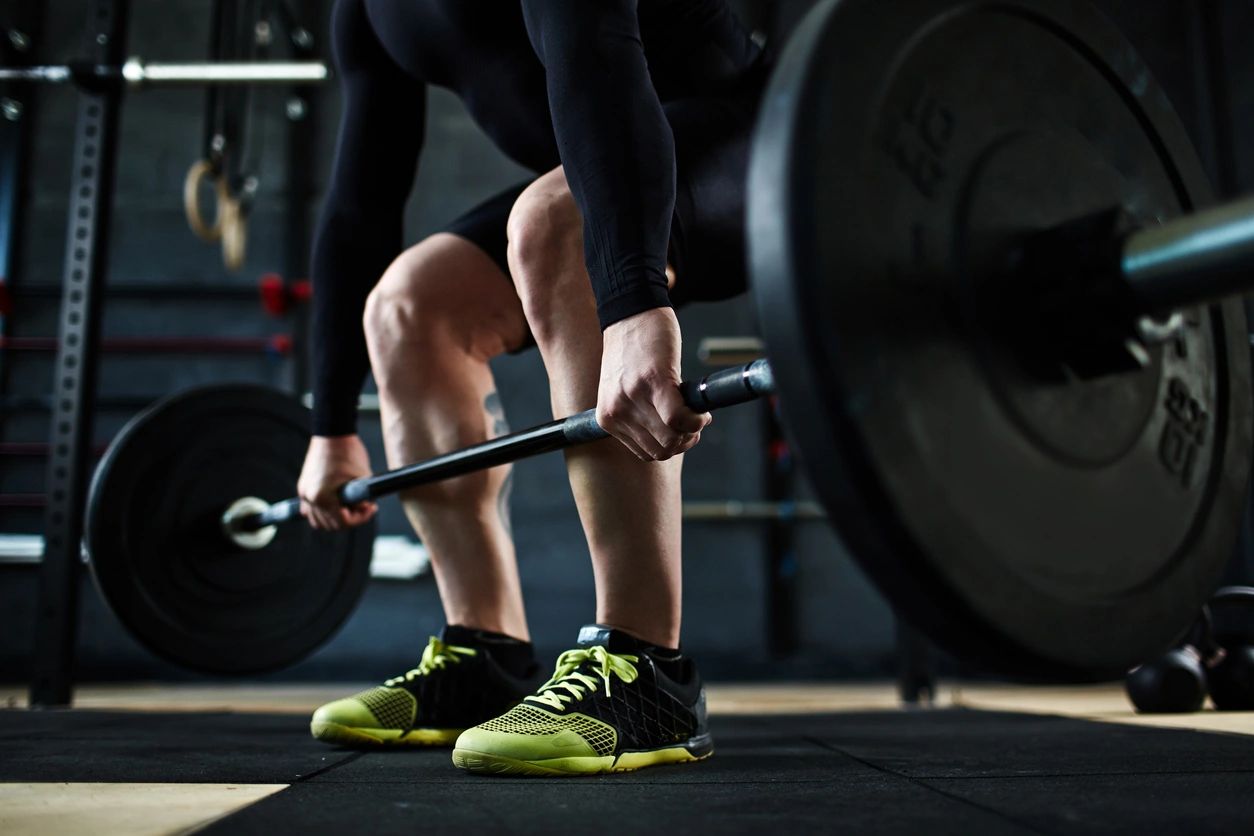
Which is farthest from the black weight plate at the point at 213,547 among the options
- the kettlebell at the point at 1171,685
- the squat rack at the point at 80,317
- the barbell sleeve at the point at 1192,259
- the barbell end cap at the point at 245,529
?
the barbell sleeve at the point at 1192,259

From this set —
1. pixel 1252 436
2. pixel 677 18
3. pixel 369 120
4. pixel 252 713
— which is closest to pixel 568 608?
pixel 252 713

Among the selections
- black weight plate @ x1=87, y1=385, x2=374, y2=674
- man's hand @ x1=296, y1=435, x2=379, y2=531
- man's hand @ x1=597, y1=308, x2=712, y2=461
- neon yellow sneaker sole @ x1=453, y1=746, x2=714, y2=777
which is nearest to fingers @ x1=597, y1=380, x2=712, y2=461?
man's hand @ x1=597, y1=308, x2=712, y2=461

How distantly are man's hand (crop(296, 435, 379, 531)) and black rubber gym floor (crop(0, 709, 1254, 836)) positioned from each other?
31cm

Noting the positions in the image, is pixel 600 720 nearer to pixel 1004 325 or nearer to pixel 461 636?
pixel 461 636

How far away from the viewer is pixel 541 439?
40.3 inches

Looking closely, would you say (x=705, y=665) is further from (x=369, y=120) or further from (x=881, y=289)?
(x=881, y=289)

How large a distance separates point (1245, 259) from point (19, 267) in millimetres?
4555

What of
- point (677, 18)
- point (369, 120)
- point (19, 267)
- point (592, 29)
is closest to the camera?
point (592, 29)

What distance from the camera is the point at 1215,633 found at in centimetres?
210

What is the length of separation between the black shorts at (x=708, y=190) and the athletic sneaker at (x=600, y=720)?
1.32 ft

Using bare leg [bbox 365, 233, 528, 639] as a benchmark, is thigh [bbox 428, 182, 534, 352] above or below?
above

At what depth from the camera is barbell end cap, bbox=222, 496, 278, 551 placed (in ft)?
6.08

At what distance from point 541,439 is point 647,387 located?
0.21m

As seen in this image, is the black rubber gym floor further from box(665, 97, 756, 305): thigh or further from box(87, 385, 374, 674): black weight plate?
box(665, 97, 756, 305): thigh
